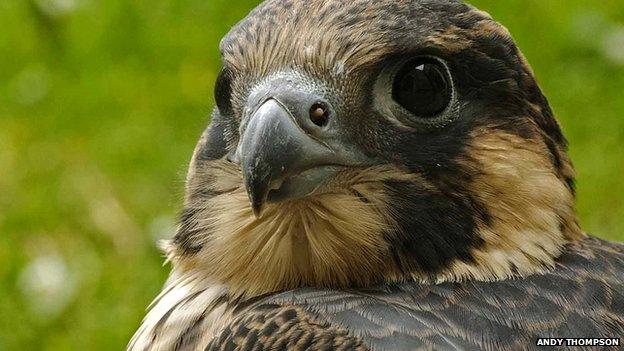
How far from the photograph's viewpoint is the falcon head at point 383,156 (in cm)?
395

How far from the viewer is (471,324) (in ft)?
12.6

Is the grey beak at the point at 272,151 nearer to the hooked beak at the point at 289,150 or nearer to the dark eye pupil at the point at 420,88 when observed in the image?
the hooked beak at the point at 289,150

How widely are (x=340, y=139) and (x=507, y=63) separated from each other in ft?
2.17

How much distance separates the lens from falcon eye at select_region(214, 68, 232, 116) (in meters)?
4.30

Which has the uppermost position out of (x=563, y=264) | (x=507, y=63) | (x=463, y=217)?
(x=507, y=63)

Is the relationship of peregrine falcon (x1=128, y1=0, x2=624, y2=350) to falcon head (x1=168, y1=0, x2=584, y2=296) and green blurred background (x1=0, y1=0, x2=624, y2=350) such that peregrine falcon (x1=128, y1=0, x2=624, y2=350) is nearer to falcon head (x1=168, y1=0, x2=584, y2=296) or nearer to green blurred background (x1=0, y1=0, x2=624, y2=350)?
falcon head (x1=168, y1=0, x2=584, y2=296)

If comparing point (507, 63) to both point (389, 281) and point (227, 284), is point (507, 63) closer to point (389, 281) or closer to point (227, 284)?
point (389, 281)

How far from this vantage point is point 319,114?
390 cm

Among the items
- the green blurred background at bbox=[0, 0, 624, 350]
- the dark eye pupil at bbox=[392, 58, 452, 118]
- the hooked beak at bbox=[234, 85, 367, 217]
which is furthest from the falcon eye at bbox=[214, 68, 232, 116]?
the green blurred background at bbox=[0, 0, 624, 350]

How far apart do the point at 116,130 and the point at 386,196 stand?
415 centimetres

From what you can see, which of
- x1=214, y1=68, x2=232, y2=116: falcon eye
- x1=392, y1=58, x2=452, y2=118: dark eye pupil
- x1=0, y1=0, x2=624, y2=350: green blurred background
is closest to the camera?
x1=392, y1=58, x2=452, y2=118: dark eye pupil

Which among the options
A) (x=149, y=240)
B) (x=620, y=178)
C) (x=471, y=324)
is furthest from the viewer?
(x=620, y=178)

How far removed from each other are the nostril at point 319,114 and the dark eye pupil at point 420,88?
0.27m

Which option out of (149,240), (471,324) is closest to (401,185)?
(471,324)
